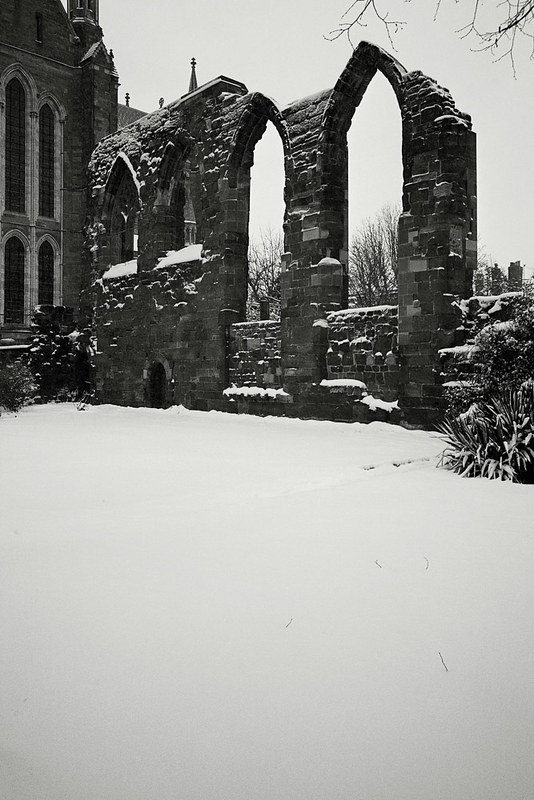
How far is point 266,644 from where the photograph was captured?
2154mm

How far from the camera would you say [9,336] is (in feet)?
92.2

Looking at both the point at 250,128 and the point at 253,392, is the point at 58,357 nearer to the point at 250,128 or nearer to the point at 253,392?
the point at 253,392

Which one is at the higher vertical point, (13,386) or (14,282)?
(14,282)

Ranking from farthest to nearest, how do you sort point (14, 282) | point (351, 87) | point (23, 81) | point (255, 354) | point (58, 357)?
point (14, 282)
point (23, 81)
point (58, 357)
point (255, 354)
point (351, 87)

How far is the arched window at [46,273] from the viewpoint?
3050 centimetres

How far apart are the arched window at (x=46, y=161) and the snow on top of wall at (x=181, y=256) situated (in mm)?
18718

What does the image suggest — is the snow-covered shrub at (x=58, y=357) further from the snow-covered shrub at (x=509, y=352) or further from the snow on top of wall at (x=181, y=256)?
the snow-covered shrub at (x=509, y=352)

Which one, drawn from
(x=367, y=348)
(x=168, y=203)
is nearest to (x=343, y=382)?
(x=367, y=348)

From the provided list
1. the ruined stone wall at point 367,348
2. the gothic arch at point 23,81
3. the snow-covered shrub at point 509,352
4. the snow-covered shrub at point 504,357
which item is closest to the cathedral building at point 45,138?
the gothic arch at point 23,81

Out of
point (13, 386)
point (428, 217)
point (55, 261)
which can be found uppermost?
point (55, 261)

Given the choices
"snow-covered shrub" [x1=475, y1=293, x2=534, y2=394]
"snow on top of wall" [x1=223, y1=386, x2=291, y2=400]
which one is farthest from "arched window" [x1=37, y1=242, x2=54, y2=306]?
"snow-covered shrub" [x1=475, y1=293, x2=534, y2=394]

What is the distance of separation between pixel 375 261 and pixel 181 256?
2393 centimetres

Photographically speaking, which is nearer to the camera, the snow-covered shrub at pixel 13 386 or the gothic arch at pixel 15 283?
the snow-covered shrub at pixel 13 386

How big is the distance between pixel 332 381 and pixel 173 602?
8.41 meters
